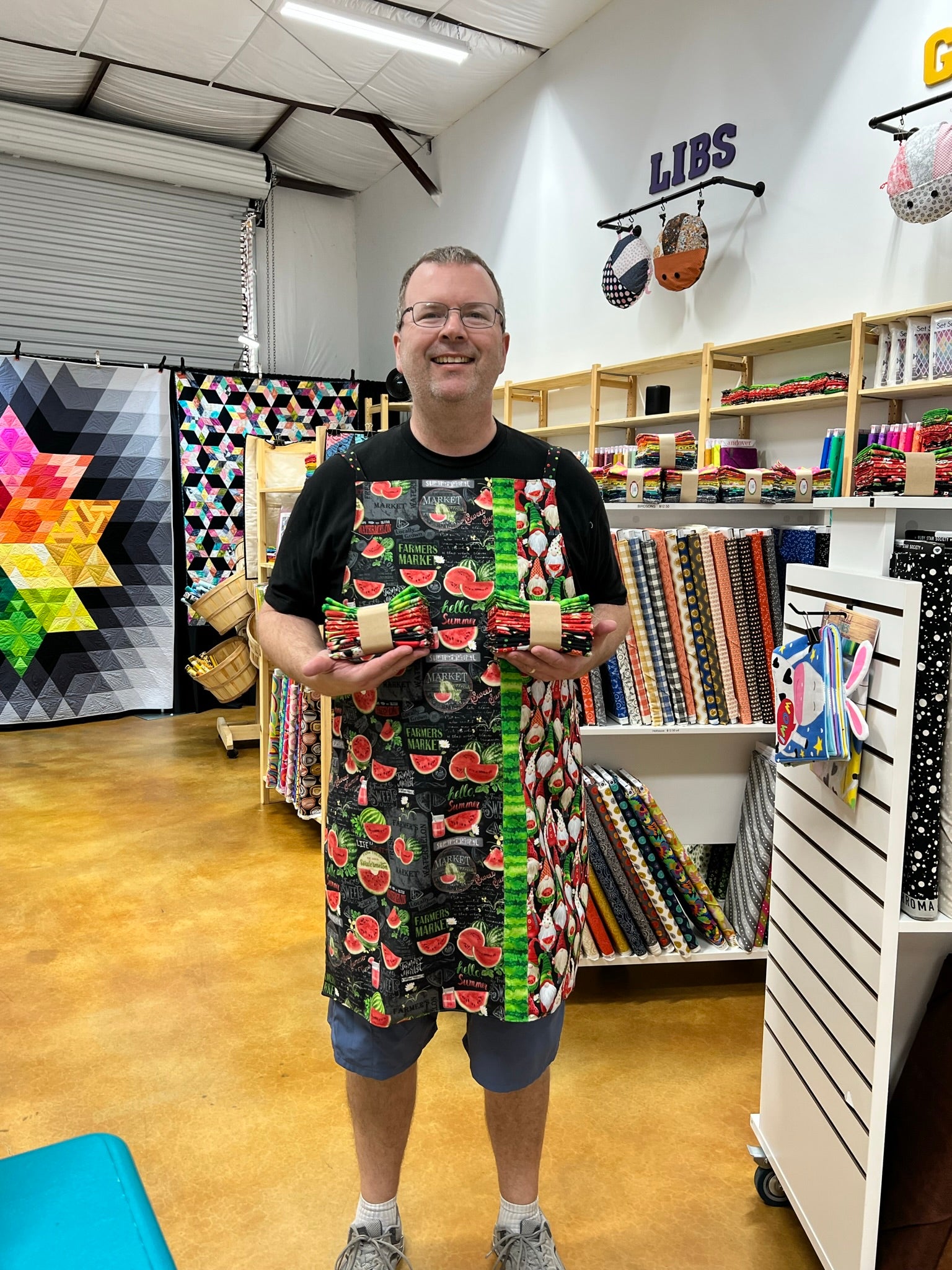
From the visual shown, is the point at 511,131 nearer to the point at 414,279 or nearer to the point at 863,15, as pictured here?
the point at 863,15

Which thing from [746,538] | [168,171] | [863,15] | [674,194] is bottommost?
[746,538]

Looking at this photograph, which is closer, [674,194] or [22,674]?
[674,194]

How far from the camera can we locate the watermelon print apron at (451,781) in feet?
4.71

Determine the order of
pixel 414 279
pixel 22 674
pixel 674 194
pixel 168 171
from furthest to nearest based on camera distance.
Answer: pixel 168 171
pixel 22 674
pixel 674 194
pixel 414 279

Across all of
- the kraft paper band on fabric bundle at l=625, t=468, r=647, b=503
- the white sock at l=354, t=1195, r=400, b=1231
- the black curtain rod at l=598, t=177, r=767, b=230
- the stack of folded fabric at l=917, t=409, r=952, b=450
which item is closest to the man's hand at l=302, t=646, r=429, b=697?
the white sock at l=354, t=1195, r=400, b=1231

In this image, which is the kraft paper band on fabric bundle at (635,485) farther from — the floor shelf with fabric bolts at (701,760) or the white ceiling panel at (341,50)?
the white ceiling panel at (341,50)

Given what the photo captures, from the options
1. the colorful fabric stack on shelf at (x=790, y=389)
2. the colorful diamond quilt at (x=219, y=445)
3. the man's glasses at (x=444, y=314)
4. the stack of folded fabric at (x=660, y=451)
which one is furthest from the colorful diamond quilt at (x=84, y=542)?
the man's glasses at (x=444, y=314)

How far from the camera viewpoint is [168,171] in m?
6.71

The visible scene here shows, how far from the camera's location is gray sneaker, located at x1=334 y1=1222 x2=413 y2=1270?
1574 mm

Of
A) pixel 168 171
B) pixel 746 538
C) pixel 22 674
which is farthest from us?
pixel 168 171

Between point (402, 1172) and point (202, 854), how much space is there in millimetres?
2062

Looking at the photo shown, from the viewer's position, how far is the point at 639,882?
246 cm

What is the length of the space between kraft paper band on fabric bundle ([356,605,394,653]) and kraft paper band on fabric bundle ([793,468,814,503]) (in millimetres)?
1538

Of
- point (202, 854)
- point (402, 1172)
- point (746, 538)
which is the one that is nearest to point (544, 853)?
point (402, 1172)
